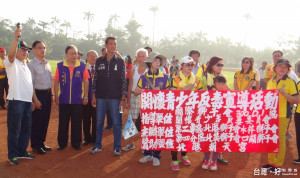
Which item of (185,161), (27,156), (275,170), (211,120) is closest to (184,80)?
(211,120)

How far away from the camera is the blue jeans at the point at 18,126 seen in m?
4.13

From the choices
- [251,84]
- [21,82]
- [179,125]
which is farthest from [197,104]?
[21,82]

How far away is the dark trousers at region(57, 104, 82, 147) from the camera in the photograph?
16.5 ft

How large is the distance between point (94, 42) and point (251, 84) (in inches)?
2373

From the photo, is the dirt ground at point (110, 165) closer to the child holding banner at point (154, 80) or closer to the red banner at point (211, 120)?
the child holding banner at point (154, 80)

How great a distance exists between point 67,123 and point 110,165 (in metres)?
1.43

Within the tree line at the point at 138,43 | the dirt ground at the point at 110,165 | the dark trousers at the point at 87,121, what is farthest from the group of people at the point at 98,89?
the tree line at the point at 138,43

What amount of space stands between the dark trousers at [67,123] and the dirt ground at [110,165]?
210 mm

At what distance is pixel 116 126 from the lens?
482cm

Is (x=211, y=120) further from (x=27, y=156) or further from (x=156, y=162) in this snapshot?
(x=27, y=156)

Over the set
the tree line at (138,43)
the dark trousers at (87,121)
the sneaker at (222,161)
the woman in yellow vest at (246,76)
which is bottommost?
the sneaker at (222,161)

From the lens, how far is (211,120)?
4.15m

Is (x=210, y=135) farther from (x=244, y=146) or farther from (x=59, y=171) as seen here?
(x=59, y=171)

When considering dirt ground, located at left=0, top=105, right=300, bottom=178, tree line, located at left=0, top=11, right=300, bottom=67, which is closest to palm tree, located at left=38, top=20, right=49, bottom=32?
tree line, located at left=0, top=11, right=300, bottom=67
